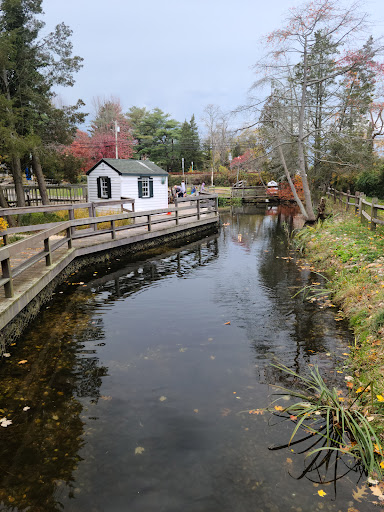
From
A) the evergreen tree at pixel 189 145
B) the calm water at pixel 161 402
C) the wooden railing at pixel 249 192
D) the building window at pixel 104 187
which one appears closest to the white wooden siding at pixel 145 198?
the building window at pixel 104 187

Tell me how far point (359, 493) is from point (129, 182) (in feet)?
61.1

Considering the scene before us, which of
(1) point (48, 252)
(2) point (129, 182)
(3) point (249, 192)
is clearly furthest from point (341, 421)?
(3) point (249, 192)

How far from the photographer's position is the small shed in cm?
1972

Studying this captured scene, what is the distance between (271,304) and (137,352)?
11.9ft

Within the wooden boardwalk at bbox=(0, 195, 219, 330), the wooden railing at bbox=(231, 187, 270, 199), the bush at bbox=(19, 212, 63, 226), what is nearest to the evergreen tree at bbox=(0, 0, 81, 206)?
the bush at bbox=(19, 212, 63, 226)

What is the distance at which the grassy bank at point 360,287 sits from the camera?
4601 mm

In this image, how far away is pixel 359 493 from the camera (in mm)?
3166

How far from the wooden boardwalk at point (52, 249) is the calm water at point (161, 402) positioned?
0.81 meters

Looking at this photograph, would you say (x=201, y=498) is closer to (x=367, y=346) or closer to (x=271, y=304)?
(x=367, y=346)

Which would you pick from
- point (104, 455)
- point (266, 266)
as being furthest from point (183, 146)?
point (104, 455)

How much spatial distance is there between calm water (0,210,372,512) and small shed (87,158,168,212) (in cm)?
1171

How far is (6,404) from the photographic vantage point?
4410 mm

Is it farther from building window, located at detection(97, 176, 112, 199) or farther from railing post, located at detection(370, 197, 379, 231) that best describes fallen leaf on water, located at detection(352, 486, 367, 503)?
building window, located at detection(97, 176, 112, 199)

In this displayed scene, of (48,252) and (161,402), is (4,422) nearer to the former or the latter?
(161,402)
